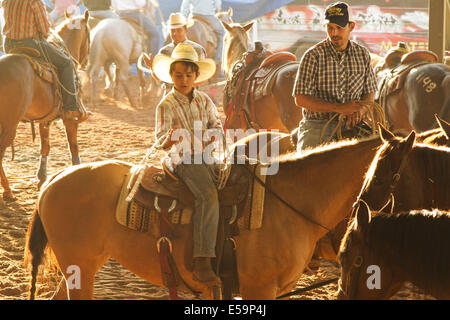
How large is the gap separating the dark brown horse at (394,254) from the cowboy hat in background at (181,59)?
1.61 m

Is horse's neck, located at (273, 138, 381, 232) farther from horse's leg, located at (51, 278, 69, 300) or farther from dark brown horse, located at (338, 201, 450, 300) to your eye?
horse's leg, located at (51, 278, 69, 300)

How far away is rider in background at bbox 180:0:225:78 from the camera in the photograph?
1822 centimetres

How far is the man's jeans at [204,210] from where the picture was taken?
11.6 feet

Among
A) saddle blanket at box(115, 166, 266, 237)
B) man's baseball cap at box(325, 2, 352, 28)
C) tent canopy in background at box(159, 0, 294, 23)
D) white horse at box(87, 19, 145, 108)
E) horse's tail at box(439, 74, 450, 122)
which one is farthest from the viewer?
tent canopy in background at box(159, 0, 294, 23)

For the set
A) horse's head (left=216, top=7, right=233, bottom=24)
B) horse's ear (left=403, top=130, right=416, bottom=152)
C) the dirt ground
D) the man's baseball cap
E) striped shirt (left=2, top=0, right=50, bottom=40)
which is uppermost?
horse's head (left=216, top=7, right=233, bottom=24)

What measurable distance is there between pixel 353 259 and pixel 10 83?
240 inches

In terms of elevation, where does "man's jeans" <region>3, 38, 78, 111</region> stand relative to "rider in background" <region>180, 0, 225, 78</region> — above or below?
A: below

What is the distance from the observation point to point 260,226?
3.61 metres

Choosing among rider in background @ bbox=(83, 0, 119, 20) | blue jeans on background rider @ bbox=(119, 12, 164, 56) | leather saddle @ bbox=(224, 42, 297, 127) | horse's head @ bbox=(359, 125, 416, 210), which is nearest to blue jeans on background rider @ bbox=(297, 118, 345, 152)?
horse's head @ bbox=(359, 125, 416, 210)

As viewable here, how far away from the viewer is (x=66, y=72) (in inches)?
333

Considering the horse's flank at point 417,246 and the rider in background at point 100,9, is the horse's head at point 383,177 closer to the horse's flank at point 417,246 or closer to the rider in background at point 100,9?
the horse's flank at point 417,246

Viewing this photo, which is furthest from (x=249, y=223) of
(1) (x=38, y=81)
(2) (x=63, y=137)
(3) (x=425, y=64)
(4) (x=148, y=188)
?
(2) (x=63, y=137)

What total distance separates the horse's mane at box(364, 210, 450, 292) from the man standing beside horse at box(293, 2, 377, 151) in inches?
70.6

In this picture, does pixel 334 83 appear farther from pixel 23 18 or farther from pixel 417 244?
pixel 23 18
